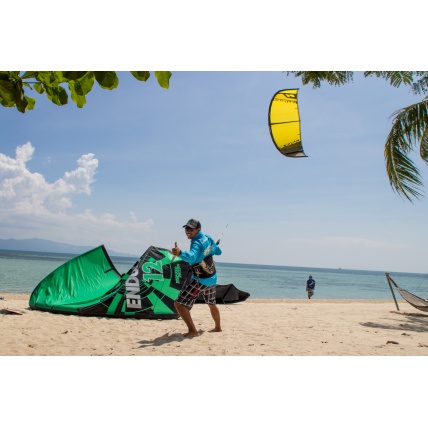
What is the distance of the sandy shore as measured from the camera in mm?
3662

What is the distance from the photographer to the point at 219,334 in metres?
4.47

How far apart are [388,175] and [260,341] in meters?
3.49

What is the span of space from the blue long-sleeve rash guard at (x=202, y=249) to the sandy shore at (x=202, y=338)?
2.20 ft

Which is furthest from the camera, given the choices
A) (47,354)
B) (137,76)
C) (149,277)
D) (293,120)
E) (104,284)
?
(104,284)

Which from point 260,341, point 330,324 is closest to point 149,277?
point 260,341

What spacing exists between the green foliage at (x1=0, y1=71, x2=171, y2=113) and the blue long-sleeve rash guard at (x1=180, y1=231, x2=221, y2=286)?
6.73 feet

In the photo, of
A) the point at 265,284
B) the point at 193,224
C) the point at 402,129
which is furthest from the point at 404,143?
the point at 265,284

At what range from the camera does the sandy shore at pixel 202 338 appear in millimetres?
3662

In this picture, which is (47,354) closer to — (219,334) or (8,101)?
(219,334)

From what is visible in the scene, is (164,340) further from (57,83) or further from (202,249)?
(57,83)

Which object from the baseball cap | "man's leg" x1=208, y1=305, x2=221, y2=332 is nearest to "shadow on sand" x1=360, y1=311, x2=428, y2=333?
"man's leg" x1=208, y1=305, x2=221, y2=332

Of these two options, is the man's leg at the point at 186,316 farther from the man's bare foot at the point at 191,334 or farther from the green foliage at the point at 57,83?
the green foliage at the point at 57,83

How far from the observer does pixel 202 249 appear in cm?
414

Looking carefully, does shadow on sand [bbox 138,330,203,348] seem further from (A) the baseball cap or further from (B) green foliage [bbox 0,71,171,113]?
(B) green foliage [bbox 0,71,171,113]
